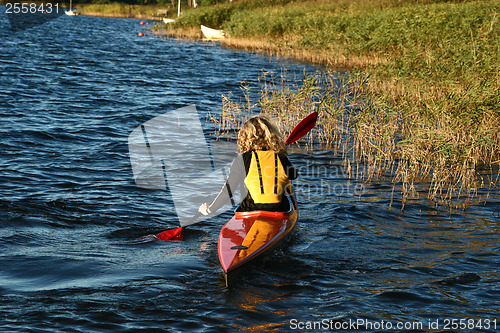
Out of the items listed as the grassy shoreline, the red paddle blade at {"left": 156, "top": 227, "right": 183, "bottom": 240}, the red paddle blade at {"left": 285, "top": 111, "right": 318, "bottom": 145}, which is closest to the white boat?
the grassy shoreline

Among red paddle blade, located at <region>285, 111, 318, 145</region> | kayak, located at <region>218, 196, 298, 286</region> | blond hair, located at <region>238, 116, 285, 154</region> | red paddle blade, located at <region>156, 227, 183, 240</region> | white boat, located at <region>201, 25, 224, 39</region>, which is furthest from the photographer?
white boat, located at <region>201, 25, 224, 39</region>

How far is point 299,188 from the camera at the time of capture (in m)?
8.46

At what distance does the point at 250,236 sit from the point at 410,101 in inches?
223

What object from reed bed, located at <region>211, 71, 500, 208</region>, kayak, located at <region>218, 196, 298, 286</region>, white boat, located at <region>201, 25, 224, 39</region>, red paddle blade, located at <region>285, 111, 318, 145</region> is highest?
white boat, located at <region>201, 25, 224, 39</region>

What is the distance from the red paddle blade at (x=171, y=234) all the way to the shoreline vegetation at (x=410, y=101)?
3.32 meters

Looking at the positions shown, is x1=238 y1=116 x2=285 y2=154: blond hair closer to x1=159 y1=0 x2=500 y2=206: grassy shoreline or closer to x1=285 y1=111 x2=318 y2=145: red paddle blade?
x1=285 y1=111 x2=318 y2=145: red paddle blade

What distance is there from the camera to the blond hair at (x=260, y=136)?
561cm

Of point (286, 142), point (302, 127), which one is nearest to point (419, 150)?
point (302, 127)

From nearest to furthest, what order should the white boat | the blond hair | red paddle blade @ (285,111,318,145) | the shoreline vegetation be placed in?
the blond hair < red paddle blade @ (285,111,318,145) < the shoreline vegetation < the white boat

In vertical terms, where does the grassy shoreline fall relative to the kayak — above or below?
above

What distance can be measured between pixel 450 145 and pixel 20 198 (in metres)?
5.91

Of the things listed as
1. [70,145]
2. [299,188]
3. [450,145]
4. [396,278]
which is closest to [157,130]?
[70,145]

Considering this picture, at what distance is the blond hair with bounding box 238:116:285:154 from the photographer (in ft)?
18.4

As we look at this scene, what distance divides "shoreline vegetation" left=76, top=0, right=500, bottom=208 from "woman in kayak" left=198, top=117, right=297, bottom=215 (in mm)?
2605
